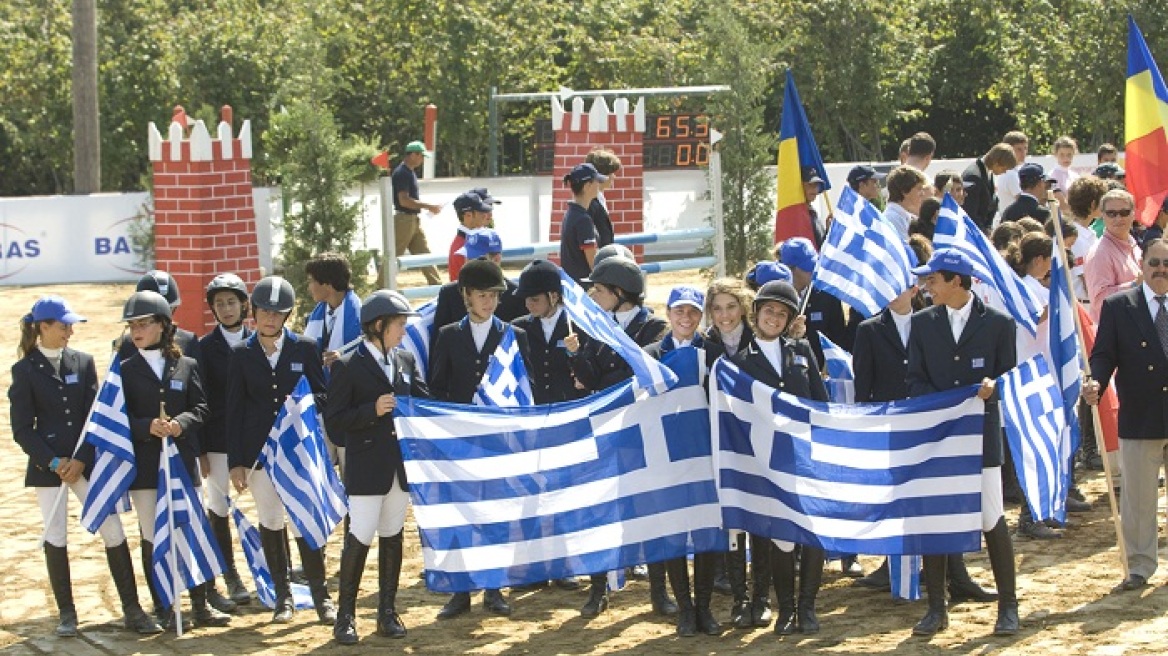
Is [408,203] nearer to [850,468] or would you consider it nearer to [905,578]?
[905,578]

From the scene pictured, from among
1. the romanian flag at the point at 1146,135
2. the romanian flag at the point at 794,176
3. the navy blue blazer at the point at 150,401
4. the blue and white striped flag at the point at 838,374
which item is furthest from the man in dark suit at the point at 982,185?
the navy blue blazer at the point at 150,401

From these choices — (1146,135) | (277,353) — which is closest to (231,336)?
(277,353)

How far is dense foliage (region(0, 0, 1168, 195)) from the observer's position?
3675 cm

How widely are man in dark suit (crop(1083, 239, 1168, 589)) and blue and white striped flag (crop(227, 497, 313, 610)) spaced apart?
4.29 m

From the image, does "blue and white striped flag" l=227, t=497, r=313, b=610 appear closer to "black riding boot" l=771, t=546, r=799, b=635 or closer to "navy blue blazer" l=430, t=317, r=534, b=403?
"navy blue blazer" l=430, t=317, r=534, b=403

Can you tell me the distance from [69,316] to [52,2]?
32234 mm

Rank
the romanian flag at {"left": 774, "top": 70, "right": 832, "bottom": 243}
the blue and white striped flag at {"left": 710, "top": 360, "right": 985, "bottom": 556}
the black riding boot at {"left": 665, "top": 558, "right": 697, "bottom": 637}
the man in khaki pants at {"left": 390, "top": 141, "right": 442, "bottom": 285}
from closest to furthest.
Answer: the blue and white striped flag at {"left": 710, "top": 360, "right": 985, "bottom": 556} < the black riding boot at {"left": 665, "top": 558, "right": 697, "bottom": 637} < the romanian flag at {"left": 774, "top": 70, "right": 832, "bottom": 243} < the man in khaki pants at {"left": 390, "top": 141, "right": 442, "bottom": 285}

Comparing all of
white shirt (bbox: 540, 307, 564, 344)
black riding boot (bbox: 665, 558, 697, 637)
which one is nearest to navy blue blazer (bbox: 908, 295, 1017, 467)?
black riding boot (bbox: 665, 558, 697, 637)

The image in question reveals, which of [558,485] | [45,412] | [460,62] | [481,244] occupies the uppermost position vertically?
[460,62]

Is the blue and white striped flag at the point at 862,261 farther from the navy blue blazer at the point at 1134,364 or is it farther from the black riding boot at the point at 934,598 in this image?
the black riding boot at the point at 934,598

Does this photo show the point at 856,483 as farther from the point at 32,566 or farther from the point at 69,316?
the point at 32,566

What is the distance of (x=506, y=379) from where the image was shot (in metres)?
9.66

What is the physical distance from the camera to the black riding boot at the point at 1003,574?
8.75 meters

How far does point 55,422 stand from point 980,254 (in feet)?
15.7
